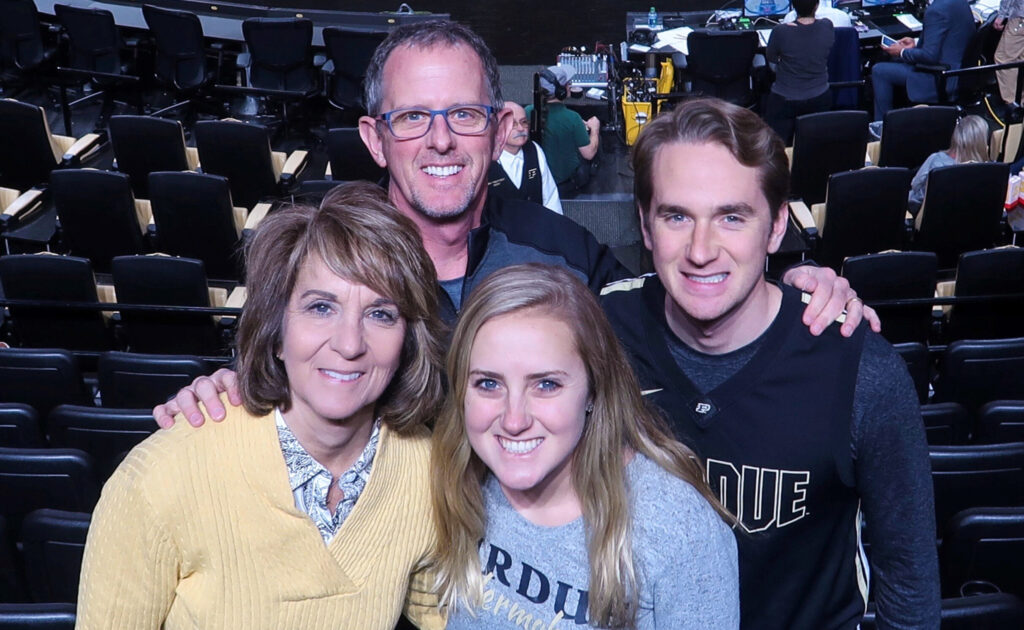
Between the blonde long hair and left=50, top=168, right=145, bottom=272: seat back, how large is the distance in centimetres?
391

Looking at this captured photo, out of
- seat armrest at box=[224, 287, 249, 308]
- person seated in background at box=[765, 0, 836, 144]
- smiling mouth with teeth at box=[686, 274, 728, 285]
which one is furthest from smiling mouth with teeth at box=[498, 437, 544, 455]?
person seated in background at box=[765, 0, 836, 144]

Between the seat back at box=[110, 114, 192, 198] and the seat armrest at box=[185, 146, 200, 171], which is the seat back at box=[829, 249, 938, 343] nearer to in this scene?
the seat back at box=[110, 114, 192, 198]

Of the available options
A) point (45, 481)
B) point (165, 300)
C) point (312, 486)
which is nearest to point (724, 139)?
point (312, 486)

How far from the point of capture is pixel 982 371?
3936 millimetres

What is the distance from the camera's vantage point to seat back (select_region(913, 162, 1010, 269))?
5.24 meters

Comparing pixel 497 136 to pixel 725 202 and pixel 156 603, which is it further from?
pixel 156 603

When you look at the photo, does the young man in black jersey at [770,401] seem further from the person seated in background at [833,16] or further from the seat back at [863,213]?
the person seated in background at [833,16]

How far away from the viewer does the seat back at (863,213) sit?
523cm

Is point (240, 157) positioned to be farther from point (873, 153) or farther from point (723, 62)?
point (873, 153)

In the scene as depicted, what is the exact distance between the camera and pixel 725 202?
182cm

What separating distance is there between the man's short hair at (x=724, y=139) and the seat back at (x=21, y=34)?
732cm

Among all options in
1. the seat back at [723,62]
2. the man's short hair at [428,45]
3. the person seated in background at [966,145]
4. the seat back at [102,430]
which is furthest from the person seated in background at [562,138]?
the man's short hair at [428,45]

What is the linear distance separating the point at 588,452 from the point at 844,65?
6455 millimetres

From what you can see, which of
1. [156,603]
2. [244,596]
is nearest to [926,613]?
[244,596]
